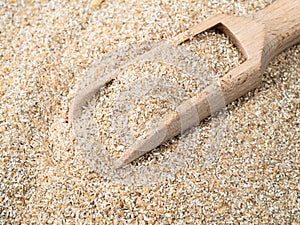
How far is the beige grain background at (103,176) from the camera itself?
1258 millimetres

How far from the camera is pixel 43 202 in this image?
128 centimetres

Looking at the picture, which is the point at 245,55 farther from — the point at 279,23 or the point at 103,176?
the point at 103,176

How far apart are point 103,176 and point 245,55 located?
0.46 metres

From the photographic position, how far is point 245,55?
1.34 m

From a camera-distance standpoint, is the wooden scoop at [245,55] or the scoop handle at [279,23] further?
the scoop handle at [279,23]

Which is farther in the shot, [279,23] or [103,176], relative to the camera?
[279,23]

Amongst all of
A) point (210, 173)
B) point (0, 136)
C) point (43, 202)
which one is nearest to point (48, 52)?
point (0, 136)

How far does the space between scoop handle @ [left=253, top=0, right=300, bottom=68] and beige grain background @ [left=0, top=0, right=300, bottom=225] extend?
6cm

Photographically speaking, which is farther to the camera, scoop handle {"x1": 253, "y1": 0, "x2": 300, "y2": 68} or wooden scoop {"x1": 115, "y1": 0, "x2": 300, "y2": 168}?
scoop handle {"x1": 253, "y1": 0, "x2": 300, "y2": 68}

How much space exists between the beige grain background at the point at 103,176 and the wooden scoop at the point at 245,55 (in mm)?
55

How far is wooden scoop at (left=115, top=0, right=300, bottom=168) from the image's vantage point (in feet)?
4.15

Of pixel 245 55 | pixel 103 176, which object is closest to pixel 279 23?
pixel 245 55

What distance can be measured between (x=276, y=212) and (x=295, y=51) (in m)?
0.46

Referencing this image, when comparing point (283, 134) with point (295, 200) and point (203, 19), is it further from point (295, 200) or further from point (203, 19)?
point (203, 19)
